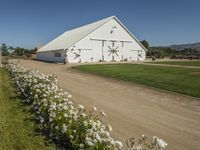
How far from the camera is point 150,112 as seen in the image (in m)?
9.51

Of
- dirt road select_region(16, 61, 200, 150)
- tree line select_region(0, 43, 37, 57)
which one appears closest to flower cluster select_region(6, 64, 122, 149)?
dirt road select_region(16, 61, 200, 150)

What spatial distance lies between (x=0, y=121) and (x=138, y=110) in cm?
467

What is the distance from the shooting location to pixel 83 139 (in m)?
5.52

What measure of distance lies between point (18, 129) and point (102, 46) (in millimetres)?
40665

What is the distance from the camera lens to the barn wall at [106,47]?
44.9 meters

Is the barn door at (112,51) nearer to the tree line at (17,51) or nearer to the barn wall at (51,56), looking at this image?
the barn wall at (51,56)

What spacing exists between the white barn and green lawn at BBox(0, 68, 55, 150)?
110 ft

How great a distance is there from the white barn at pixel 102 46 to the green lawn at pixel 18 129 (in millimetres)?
33388

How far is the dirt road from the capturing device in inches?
277

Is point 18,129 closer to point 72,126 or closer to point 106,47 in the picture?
point 72,126

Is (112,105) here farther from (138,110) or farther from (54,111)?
(54,111)

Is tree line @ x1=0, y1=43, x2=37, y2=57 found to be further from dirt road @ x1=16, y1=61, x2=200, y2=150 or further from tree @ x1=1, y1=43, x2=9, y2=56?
dirt road @ x1=16, y1=61, x2=200, y2=150

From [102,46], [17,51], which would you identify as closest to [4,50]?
[17,51]

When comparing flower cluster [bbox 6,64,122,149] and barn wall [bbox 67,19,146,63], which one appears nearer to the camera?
flower cluster [bbox 6,64,122,149]
